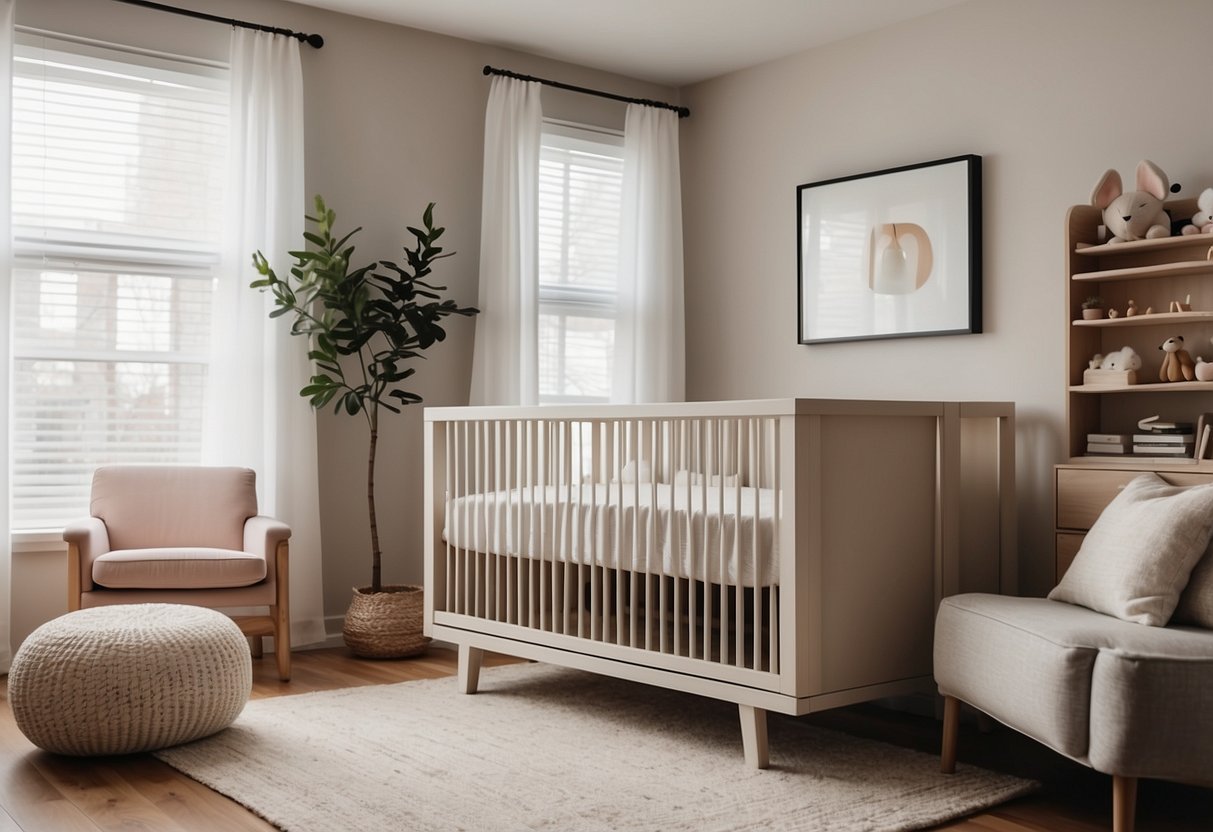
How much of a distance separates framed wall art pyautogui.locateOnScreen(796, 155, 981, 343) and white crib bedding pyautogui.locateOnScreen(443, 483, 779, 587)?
0.96 m

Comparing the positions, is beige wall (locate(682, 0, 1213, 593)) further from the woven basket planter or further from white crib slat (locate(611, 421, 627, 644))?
the woven basket planter

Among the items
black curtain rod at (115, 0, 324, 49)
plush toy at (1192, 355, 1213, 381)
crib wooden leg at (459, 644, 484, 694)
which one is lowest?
crib wooden leg at (459, 644, 484, 694)

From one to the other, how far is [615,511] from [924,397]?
1.45 m

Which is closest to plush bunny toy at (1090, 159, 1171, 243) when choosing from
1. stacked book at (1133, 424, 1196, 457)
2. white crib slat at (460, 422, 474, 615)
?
stacked book at (1133, 424, 1196, 457)

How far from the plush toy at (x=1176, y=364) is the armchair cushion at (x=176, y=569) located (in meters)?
2.60

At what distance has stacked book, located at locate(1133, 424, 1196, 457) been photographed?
9.91 ft

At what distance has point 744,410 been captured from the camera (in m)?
2.63

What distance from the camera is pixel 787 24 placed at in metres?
4.12

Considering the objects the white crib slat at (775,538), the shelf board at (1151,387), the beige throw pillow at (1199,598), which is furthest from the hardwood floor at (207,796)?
the shelf board at (1151,387)

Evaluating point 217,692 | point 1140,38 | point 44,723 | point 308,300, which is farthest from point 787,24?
point 44,723

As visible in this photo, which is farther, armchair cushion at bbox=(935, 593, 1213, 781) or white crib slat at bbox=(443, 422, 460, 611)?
white crib slat at bbox=(443, 422, 460, 611)

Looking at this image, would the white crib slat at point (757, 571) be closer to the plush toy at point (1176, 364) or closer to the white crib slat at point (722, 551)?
the white crib slat at point (722, 551)

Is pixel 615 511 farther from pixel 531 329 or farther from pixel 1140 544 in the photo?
pixel 531 329

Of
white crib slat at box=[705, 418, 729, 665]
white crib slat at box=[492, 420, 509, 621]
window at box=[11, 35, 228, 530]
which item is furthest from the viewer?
window at box=[11, 35, 228, 530]
